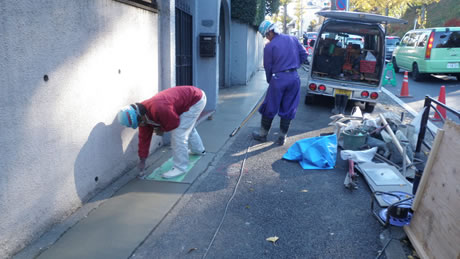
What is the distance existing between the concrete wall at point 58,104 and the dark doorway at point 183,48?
2182 millimetres

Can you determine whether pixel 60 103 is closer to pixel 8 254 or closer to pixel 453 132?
pixel 8 254

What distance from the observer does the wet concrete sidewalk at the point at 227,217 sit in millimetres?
3021

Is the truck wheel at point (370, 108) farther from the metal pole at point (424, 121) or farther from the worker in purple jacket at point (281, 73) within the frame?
the metal pole at point (424, 121)

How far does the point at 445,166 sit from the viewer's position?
2.79m

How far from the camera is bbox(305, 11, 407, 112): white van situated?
791cm

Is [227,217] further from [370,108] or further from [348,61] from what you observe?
[348,61]

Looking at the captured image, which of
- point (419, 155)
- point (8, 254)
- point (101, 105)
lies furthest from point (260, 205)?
point (419, 155)

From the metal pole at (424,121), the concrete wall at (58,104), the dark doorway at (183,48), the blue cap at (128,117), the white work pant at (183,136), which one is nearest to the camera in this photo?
the concrete wall at (58,104)

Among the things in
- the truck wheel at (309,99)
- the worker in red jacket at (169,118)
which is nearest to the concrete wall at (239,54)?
the truck wheel at (309,99)

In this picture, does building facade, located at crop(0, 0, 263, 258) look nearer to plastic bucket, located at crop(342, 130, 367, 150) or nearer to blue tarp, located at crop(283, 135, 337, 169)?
blue tarp, located at crop(283, 135, 337, 169)

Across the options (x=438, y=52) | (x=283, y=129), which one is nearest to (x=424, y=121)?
(x=283, y=129)

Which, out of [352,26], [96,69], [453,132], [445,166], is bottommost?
[445,166]

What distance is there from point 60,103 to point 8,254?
4.22 ft

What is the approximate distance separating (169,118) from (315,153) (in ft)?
7.14
